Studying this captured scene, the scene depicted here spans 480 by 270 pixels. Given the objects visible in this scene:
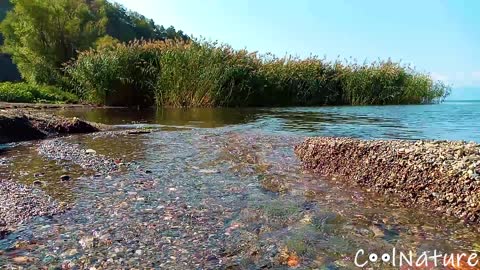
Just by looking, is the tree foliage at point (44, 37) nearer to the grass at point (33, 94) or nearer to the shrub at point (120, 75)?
the grass at point (33, 94)

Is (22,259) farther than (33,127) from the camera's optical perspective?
No

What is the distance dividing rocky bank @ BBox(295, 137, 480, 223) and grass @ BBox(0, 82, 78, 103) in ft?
64.1

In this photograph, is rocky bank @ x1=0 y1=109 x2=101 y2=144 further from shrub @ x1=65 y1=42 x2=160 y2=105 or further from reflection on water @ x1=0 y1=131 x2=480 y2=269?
shrub @ x1=65 y1=42 x2=160 y2=105

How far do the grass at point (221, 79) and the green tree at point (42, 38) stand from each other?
6.30m

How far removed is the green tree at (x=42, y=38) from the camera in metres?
29.5

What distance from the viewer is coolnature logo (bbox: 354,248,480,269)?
2771 millimetres

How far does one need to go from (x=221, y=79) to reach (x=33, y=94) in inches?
407

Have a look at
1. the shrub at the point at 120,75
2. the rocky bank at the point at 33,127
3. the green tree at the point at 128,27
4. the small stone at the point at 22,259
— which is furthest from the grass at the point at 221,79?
the green tree at the point at 128,27

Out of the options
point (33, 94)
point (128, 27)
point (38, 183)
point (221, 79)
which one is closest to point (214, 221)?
point (38, 183)

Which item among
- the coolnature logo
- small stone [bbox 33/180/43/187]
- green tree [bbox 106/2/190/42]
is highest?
green tree [bbox 106/2/190/42]

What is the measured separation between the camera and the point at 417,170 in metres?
4.27

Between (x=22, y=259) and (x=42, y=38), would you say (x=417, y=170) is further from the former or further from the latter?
(x=42, y=38)

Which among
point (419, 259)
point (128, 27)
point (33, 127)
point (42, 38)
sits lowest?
point (419, 259)

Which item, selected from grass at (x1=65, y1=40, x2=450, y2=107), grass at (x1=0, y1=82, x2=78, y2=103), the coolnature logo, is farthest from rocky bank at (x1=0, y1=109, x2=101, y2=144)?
grass at (x1=0, y1=82, x2=78, y2=103)
